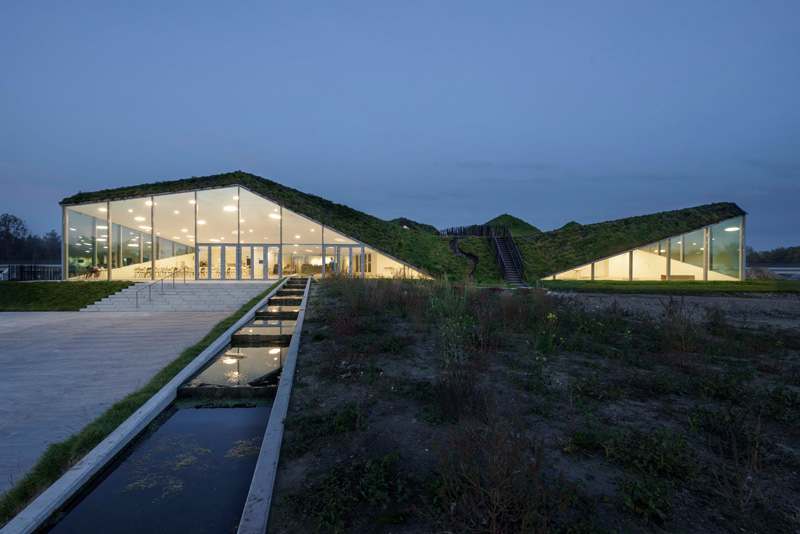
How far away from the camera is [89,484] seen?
3.26m

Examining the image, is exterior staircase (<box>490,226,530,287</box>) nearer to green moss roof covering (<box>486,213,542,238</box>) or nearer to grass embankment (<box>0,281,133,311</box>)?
grass embankment (<box>0,281,133,311</box>)

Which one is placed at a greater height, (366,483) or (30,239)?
(30,239)

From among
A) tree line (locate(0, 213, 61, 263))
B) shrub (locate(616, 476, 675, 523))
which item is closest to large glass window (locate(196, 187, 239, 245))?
shrub (locate(616, 476, 675, 523))

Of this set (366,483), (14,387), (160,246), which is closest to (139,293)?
(160,246)

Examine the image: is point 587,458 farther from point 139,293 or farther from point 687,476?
point 139,293

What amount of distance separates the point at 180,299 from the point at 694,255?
3125 cm

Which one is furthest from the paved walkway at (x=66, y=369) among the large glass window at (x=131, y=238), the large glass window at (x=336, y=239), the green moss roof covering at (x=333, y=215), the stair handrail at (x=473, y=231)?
the stair handrail at (x=473, y=231)

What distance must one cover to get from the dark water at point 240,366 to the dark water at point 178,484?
1.39 m

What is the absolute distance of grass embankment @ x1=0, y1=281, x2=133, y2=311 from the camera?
17.0 meters

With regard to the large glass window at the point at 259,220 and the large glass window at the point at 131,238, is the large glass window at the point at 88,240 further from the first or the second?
the large glass window at the point at 259,220

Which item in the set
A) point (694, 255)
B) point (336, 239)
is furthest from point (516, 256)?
point (336, 239)

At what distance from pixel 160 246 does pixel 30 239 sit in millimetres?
75064

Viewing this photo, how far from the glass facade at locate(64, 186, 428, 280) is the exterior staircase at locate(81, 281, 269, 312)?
470 centimetres

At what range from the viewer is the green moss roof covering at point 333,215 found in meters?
22.5
